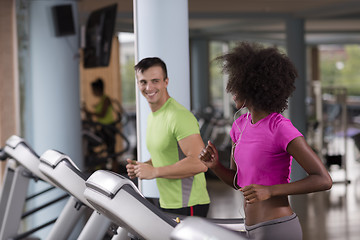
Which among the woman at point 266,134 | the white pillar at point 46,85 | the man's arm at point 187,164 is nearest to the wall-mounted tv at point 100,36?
the white pillar at point 46,85

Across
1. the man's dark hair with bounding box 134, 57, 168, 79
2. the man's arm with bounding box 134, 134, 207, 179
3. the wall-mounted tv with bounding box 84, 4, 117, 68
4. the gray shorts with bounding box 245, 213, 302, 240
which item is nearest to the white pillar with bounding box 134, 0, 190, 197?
the man's dark hair with bounding box 134, 57, 168, 79

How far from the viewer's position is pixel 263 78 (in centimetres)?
158

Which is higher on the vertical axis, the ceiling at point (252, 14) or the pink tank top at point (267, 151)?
the ceiling at point (252, 14)

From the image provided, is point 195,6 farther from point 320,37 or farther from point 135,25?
point 320,37

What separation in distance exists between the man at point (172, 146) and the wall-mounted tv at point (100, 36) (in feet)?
6.72

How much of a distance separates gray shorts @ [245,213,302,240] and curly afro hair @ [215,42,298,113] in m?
0.32

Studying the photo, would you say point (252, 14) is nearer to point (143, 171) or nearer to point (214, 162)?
point (143, 171)

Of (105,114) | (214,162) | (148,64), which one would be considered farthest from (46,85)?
(105,114)

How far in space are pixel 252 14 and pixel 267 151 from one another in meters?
8.24

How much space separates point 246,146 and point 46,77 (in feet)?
9.65

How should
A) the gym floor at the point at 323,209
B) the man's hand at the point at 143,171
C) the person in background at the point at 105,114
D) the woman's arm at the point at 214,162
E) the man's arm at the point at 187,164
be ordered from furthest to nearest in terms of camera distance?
1. the person in background at the point at 105,114
2. the gym floor at the point at 323,209
3. the man's arm at the point at 187,164
4. the man's hand at the point at 143,171
5. the woman's arm at the point at 214,162

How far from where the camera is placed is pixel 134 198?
146 cm

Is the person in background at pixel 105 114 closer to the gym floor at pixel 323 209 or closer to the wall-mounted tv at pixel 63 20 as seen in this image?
the gym floor at pixel 323 209

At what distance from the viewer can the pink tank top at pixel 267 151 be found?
1.56m
